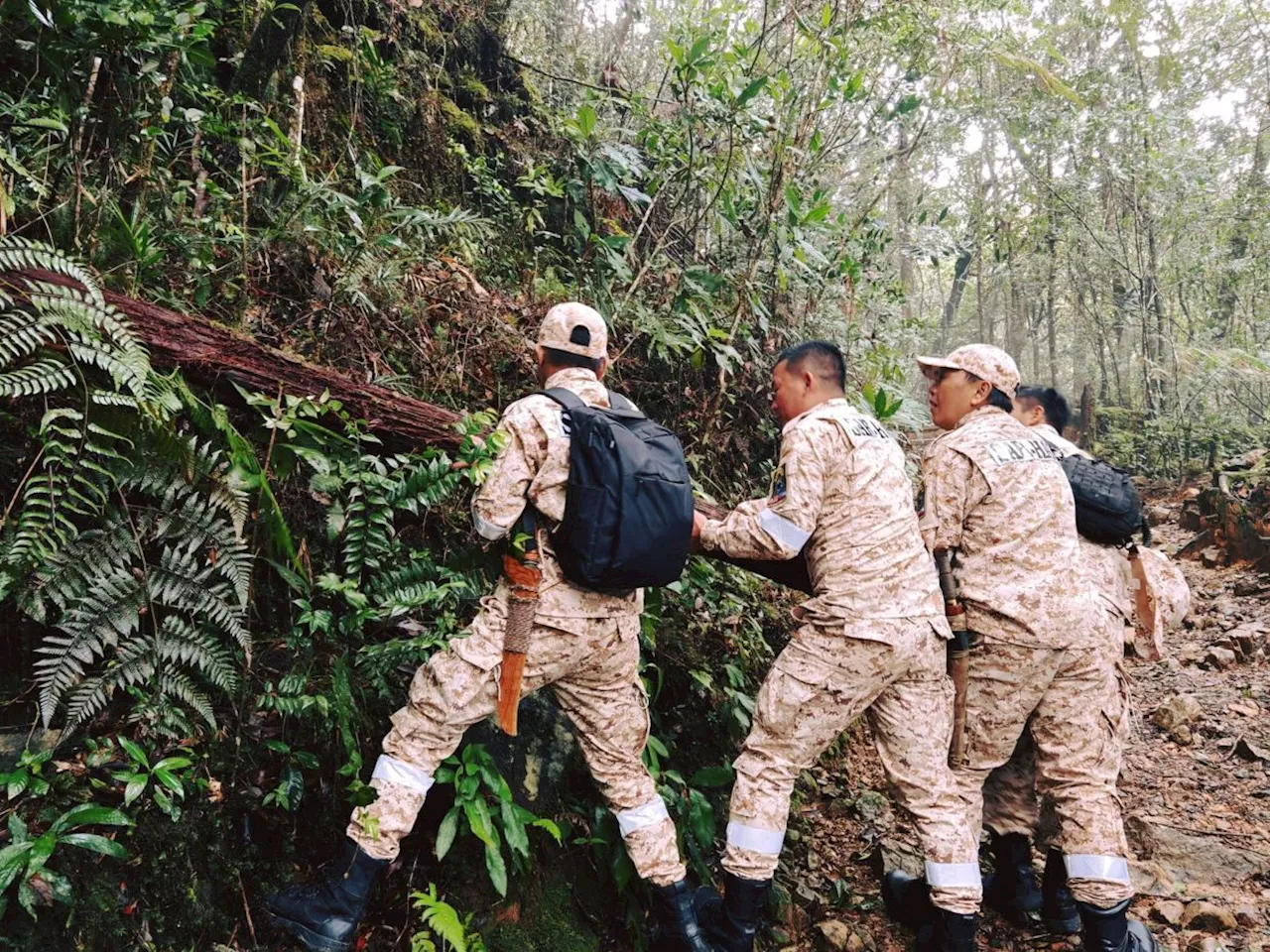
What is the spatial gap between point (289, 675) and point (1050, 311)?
2247 cm

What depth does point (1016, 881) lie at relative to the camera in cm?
430

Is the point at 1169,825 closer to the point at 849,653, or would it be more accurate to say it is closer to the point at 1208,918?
the point at 1208,918

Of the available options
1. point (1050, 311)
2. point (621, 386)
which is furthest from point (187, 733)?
point (1050, 311)

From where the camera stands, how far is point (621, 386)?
19.8ft

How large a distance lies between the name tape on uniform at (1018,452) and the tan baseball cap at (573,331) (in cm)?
194

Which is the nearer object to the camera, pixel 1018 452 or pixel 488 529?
pixel 488 529

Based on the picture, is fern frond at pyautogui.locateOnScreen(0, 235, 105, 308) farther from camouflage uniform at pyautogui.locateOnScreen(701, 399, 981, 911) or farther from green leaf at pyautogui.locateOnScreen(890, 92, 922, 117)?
green leaf at pyautogui.locateOnScreen(890, 92, 922, 117)

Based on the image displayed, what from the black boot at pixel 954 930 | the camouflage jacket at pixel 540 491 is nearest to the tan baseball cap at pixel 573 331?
the camouflage jacket at pixel 540 491

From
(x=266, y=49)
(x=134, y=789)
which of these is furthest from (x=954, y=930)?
(x=266, y=49)

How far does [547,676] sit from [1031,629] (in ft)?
7.36

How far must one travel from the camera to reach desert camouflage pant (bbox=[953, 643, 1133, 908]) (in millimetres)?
3635

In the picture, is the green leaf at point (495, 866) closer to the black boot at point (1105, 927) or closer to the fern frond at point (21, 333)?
the fern frond at point (21, 333)

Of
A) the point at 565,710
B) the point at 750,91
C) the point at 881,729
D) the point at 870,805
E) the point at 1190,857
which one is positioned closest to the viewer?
the point at 565,710

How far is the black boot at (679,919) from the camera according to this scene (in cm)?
343
